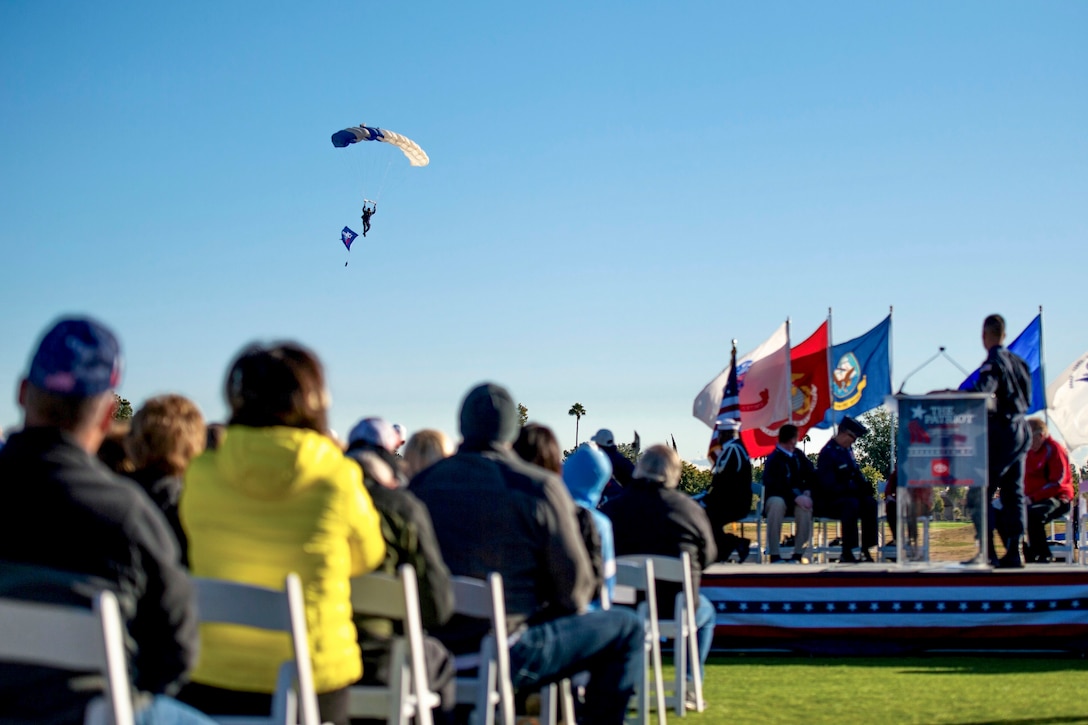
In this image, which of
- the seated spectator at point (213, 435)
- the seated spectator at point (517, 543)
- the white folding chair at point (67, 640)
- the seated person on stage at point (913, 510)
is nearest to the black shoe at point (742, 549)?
the seated person on stage at point (913, 510)

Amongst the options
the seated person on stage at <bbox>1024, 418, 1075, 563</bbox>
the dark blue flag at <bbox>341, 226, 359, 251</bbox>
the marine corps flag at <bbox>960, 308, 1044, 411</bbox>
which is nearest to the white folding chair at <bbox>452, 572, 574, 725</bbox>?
the seated person on stage at <bbox>1024, 418, 1075, 563</bbox>

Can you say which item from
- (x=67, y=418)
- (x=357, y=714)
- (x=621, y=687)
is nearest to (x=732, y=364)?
(x=621, y=687)

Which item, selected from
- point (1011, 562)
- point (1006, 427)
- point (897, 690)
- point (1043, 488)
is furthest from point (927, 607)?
point (1043, 488)

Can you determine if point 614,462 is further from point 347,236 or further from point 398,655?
point 347,236

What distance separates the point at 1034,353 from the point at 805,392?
3217 mm

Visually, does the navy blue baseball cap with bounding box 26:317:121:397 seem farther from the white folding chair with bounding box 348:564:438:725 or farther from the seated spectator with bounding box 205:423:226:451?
the seated spectator with bounding box 205:423:226:451

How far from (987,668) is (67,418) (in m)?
8.16

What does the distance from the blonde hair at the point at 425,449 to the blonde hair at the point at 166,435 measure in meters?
1.68

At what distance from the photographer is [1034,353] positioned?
15656 millimetres

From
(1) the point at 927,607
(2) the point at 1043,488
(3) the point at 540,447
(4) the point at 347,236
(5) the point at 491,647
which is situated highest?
(4) the point at 347,236

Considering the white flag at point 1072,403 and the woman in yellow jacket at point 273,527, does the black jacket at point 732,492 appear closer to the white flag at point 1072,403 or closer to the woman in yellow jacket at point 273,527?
the white flag at point 1072,403

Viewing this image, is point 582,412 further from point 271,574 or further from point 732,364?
point 271,574

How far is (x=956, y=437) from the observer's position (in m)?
9.45

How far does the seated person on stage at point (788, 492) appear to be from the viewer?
12.5 metres
